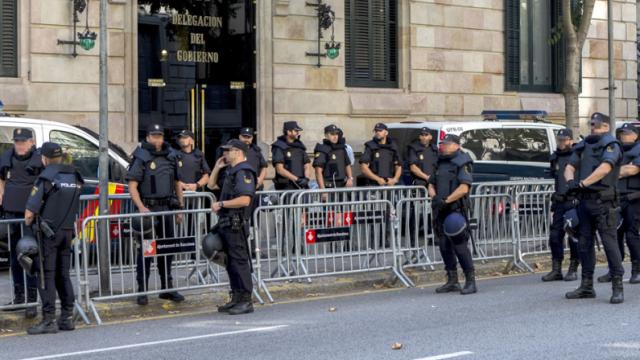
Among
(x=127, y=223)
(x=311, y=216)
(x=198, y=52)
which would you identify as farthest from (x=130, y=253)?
(x=198, y=52)

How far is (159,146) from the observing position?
11.7 m

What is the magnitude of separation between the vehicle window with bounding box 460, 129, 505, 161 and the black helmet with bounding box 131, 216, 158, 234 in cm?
742

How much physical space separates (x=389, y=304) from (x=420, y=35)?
11823 millimetres

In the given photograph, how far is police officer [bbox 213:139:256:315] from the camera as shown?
10.9m

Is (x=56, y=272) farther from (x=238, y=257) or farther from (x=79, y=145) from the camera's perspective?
(x=79, y=145)

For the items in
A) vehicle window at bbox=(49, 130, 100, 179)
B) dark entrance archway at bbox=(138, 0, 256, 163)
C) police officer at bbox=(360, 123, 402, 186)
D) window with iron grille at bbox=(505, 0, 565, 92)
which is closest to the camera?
vehicle window at bbox=(49, 130, 100, 179)

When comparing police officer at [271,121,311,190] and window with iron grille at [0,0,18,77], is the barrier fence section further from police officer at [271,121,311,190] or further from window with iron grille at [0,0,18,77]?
window with iron grille at [0,0,18,77]

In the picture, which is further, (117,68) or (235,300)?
(117,68)

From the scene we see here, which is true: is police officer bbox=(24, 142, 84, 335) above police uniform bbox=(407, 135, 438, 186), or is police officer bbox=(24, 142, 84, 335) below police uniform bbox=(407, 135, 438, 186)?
below

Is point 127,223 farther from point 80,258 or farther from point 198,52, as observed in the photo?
point 198,52

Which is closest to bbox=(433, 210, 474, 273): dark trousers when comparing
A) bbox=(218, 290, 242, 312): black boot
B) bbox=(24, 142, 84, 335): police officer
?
bbox=(218, 290, 242, 312): black boot

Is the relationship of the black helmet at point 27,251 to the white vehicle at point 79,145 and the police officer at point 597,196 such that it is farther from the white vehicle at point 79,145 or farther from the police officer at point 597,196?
the police officer at point 597,196

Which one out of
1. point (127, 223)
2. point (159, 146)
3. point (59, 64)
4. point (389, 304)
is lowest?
point (389, 304)

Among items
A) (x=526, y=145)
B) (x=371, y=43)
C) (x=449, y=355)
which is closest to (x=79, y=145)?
(x=449, y=355)
